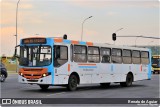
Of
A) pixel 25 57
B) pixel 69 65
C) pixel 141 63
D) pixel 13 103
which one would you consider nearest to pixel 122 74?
pixel 141 63

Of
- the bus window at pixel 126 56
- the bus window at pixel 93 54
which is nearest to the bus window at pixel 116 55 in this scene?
the bus window at pixel 126 56

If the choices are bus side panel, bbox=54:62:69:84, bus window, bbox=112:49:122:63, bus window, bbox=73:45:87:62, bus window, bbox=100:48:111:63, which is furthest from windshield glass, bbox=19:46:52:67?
bus window, bbox=112:49:122:63

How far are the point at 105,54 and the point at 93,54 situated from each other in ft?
4.77

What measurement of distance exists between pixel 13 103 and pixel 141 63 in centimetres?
1550

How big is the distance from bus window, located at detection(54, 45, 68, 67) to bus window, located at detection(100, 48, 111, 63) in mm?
3636

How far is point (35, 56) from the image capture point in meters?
20.8

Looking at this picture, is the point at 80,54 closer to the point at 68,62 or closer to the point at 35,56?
the point at 68,62

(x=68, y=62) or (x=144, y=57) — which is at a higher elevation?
(x=144, y=57)

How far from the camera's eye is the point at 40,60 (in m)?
20.7

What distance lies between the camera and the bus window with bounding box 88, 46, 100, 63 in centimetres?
2337

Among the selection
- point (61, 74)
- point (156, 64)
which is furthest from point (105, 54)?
point (156, 64)

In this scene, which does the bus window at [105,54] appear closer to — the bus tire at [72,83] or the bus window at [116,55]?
the bus window at [116,55]

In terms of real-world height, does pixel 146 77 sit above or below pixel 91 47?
below

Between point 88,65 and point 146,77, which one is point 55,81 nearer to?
point 88,65
